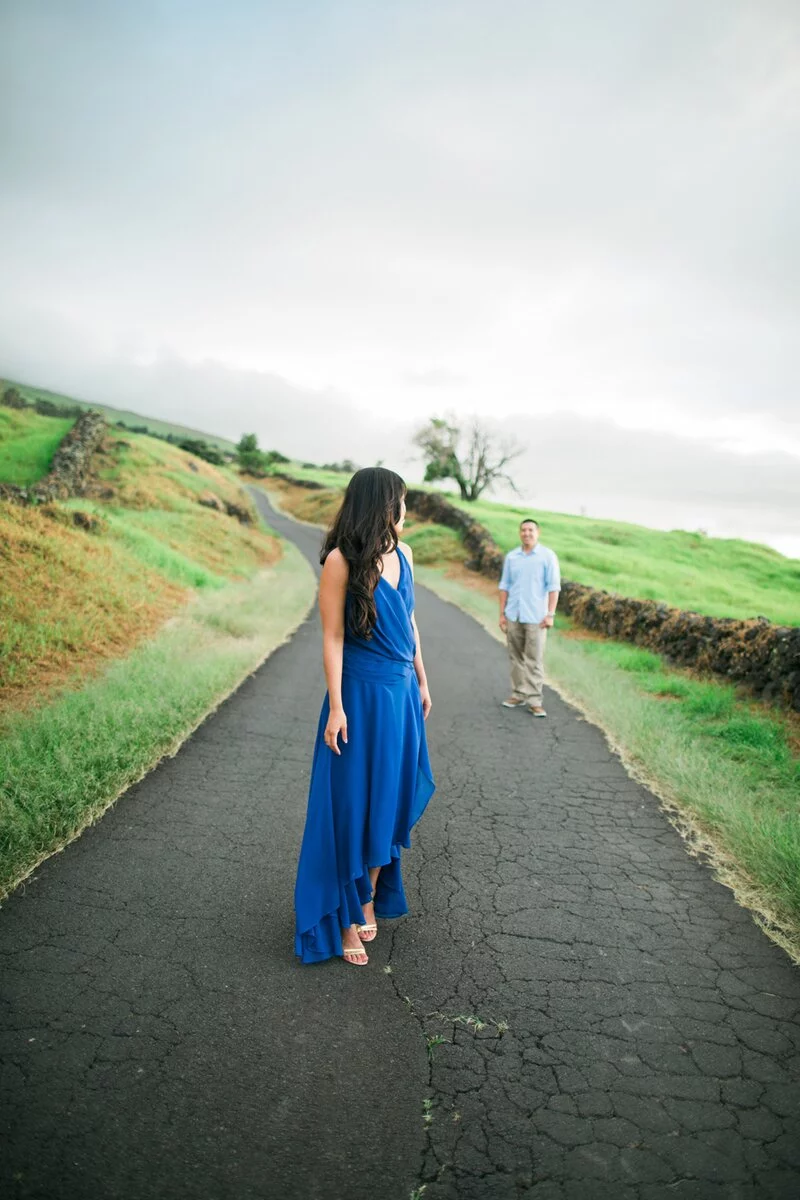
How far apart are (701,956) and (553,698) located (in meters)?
5.28

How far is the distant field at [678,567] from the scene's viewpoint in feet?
58.4

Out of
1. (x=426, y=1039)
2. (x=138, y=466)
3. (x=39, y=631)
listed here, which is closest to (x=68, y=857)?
(x=426, y=1039)

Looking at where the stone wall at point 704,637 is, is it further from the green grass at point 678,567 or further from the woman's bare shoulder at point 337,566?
the woman's bare shoulder at point 337,566

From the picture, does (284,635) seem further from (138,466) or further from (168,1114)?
(138,466)

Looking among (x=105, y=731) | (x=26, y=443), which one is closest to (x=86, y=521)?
(x=105, y=731)

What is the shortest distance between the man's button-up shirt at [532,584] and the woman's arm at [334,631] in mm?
5174

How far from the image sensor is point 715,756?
6418 millimetres

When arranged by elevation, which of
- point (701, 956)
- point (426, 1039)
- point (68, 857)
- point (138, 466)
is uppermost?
point (138, 466)

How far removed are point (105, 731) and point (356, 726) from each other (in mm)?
3275

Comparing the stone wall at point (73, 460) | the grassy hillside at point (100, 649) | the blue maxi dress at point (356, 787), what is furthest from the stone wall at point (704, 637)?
the stone wall at point (73, 460)

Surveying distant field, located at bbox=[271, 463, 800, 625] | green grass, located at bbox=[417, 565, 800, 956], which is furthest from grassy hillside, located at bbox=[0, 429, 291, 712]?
distant field, located at bbox=[271, 463, 800, 625]

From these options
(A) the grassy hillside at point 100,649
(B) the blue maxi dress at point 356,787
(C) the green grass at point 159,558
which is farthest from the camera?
(C) the green grass at point 159,558

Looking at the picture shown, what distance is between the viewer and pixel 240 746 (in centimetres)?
610

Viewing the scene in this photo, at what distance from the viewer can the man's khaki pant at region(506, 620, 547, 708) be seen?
26.4 feet
